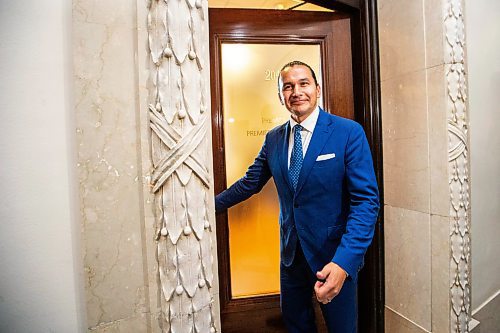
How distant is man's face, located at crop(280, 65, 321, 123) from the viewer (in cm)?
145

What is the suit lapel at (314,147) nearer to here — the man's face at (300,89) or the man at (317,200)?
the man at (317,200)

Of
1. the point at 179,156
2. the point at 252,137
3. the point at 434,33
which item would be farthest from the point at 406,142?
the point at 179,156

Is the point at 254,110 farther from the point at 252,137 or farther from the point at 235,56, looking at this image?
the point at 235,56

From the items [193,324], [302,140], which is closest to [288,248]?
[302,140]

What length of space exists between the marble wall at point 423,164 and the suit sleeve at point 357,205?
1.24 ft

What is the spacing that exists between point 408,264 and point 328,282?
0.74 metres

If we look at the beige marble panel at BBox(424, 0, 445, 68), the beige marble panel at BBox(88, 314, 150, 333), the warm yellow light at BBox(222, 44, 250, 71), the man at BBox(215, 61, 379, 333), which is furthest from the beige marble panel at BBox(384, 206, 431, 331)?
the beige marble panel at BBox(88, 314, 150, 333)

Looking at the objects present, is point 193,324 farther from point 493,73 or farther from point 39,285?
point 493,73

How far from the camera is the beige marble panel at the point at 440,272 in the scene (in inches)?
57.1

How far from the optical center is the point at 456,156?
143 cm

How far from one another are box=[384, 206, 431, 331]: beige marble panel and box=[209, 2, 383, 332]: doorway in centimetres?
15

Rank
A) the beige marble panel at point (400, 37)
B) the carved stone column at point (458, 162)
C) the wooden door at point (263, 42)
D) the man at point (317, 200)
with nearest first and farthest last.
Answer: the man at point (317, 200), the carved stone column at point (458, 162), the beige marble panel at point (400, 37), the wooden door at point (263, 42)

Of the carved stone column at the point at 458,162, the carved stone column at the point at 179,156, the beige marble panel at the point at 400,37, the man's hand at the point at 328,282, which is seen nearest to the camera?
the carved stone column at the point at 179,156

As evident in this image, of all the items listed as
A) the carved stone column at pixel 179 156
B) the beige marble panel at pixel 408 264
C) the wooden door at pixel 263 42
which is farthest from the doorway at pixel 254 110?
the carved stone column at pixel 179 156
